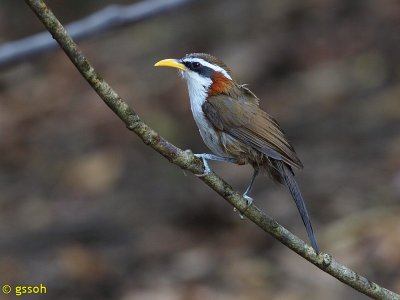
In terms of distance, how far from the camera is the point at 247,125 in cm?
446

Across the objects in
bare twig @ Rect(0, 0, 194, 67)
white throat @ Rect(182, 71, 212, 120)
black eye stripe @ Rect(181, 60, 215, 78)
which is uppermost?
bare twig @ Rect(0, 0, 194, 67)

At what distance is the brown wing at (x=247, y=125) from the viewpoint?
435 cm

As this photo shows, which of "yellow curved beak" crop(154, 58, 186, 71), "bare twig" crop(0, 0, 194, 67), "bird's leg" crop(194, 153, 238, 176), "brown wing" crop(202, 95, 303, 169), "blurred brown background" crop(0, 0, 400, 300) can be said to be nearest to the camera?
"bird's leg" crop(194, 153, 238, 176)

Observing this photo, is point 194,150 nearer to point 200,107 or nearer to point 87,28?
point 87,28

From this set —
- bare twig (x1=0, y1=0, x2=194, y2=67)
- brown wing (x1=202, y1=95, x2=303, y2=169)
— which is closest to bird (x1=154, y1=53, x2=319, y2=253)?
brown wing (x1=202, y1=95, x2=303, y2=169)

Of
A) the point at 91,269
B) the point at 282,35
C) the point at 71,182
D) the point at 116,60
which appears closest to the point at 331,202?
the point at 91,269

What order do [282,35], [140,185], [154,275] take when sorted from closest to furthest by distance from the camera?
[154,275] → [140,185] → [282,35]

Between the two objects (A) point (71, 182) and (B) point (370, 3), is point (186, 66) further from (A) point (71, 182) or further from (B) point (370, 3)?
(B) point (370, 3)

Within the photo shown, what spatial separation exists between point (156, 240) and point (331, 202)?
186 cm

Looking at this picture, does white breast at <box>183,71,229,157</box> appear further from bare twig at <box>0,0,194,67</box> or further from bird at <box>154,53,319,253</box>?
bare twig at <box>0,0,194,67</box>

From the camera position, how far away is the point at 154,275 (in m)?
7.16

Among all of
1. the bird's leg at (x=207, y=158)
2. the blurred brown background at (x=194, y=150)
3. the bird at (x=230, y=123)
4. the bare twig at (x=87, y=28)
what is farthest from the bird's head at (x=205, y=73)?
the blurred brown background at (x=194, y=150)

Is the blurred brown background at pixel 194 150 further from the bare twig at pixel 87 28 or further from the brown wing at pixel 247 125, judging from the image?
the brown wing at pixel 247 125

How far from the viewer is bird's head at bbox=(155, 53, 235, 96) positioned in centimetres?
446
